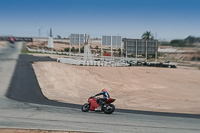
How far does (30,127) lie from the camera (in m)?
12.7

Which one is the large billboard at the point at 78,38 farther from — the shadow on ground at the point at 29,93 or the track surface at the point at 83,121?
the track surface at the point at 83,121

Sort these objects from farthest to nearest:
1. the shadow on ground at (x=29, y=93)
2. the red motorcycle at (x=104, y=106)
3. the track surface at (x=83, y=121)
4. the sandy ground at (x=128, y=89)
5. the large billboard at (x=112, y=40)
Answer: the large billboard at (x=112, y=40) → the sandy ground at (x=128, y=89) → the shadow on ground at (x=29, y=93) → the red motorcycle at (x=104, y=106) → the track surface at (x=83, y=121)

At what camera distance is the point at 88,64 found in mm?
49094

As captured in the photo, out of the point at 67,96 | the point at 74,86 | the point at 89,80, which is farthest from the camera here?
the point at 89,80

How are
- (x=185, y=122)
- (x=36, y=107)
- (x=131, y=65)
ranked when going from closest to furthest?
1. (x=185, y=122)
2. (x=36, y=107)
3. (x=131, y=65)

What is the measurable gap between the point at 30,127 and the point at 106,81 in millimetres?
21286

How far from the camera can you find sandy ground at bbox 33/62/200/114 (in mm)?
21781

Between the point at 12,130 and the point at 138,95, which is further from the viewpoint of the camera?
the point at 138,95

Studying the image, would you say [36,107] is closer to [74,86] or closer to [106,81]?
[74,86]

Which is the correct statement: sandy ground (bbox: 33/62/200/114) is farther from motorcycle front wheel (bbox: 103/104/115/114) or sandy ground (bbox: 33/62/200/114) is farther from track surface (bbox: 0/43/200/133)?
track surface (bbox: 0/43/200/133)

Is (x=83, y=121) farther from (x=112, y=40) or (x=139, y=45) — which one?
(x=139, y=45)

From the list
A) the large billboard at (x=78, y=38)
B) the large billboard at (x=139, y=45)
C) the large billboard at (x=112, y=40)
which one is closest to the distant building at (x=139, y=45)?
the large billboard at (x=139, y=45)

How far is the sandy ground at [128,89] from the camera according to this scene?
2178 centimetres

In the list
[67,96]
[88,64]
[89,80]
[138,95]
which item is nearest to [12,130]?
[67,96]
